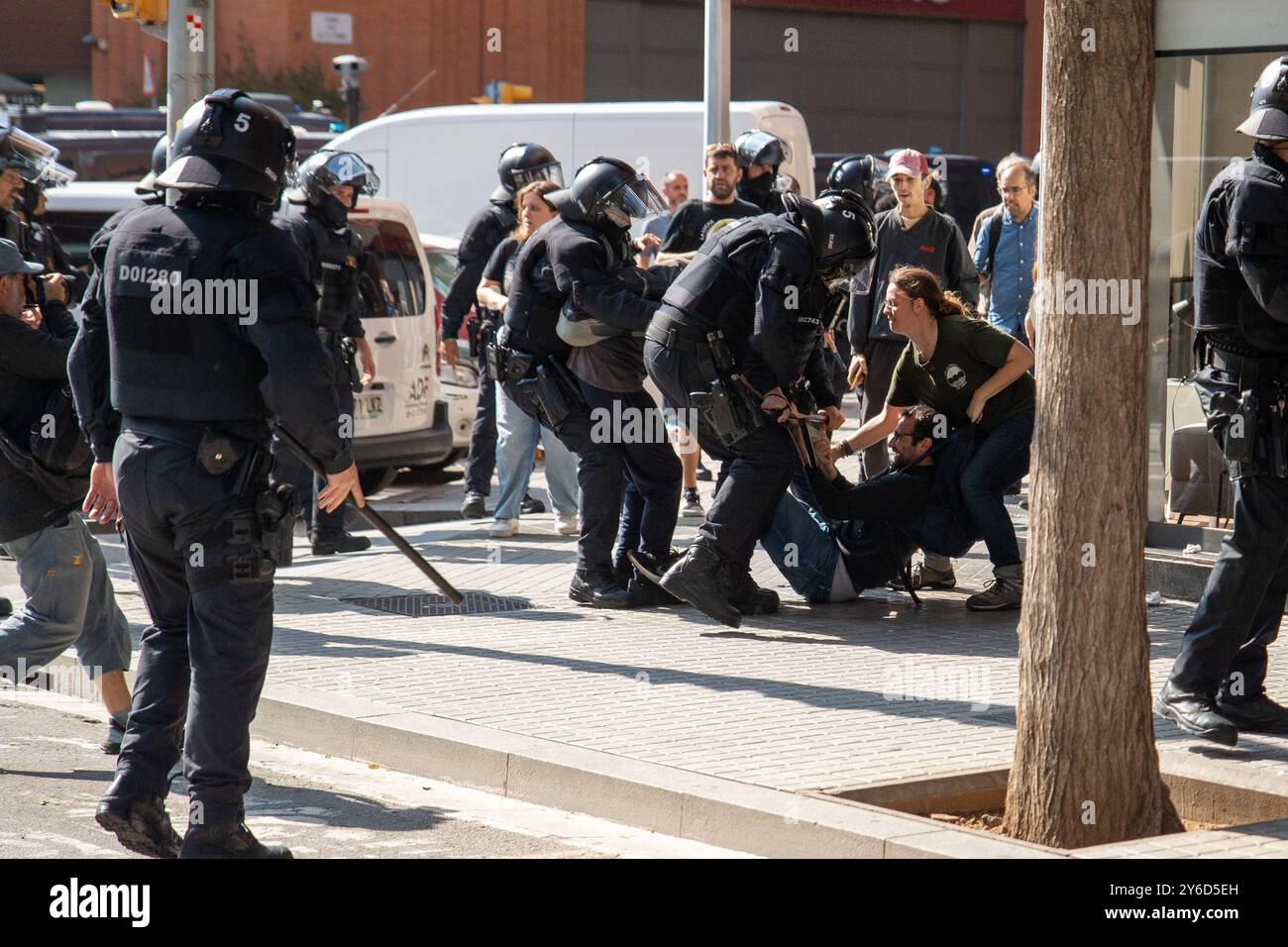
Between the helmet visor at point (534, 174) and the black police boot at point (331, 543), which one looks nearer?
the black police boot at point (331, 543)

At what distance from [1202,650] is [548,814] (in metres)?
2.12

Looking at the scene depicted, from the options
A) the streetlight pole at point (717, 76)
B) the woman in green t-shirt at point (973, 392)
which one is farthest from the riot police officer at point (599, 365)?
the streetlight pole at point (717, 76)

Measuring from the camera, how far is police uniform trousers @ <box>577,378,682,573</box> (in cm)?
826

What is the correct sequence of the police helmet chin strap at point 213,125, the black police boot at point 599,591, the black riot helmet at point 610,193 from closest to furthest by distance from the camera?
the police helmet chin strap at point 213,125
the black riot helmet at point 610,193
the black police boot at point 599,591

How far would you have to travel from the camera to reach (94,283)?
505cm

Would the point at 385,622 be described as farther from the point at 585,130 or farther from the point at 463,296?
the point at 585,130

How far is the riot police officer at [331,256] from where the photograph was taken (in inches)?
377

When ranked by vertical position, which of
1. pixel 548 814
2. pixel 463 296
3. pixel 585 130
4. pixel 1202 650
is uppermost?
pixel 585 130

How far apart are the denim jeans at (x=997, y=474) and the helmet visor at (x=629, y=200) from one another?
5.96 feet

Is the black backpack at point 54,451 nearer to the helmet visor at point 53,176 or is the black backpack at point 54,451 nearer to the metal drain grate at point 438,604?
the metal drain grate at point 438,604

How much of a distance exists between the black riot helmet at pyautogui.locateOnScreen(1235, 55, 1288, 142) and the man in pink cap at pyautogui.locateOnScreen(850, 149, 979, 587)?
13.6ft

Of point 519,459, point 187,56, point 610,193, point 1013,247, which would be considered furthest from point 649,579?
point 1013,247

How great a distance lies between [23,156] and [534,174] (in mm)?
3496
